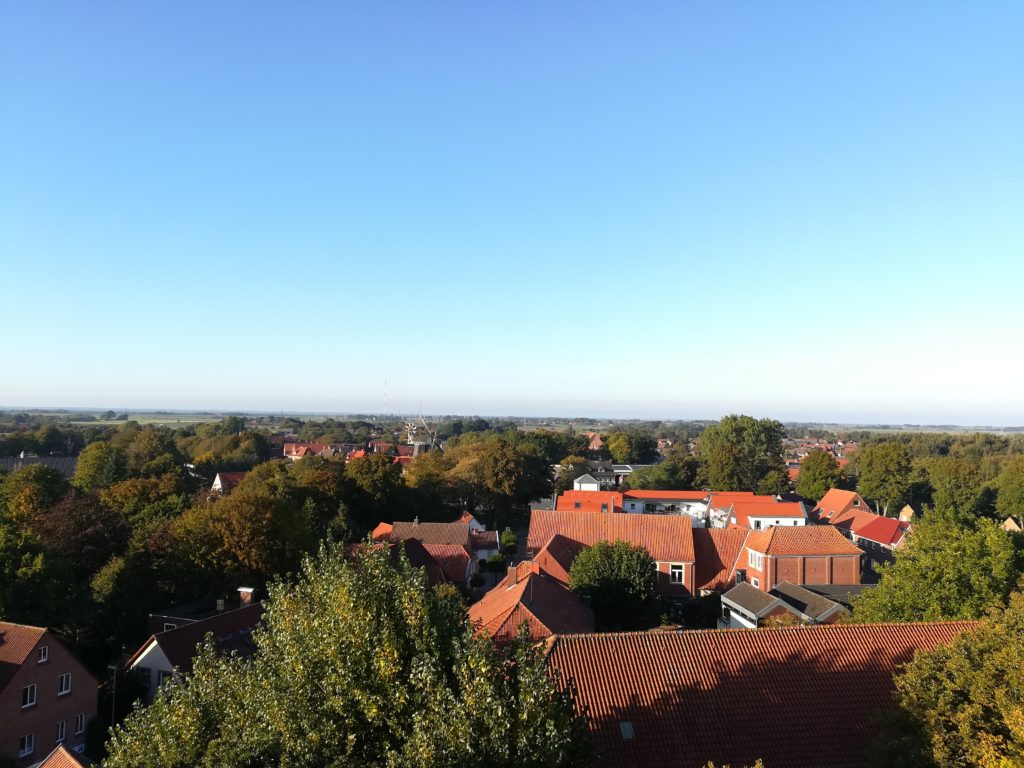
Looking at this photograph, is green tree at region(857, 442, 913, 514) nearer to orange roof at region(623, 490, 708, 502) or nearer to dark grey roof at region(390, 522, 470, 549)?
orange roof at region(623, 490, 708, 502)

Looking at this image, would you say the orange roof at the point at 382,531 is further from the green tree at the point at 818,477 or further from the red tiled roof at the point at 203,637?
the green tree at the point at 818,477

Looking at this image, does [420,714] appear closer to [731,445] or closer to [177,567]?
[177,567]

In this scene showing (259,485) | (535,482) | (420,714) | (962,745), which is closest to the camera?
(420,714)

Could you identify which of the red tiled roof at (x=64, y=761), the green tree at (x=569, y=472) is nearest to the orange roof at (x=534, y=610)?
the red tiled roof at (x=64, y=761)

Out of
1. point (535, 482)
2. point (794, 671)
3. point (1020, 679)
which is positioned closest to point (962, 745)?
point (1020, 679)

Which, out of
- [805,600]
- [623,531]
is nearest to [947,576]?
[805,600]

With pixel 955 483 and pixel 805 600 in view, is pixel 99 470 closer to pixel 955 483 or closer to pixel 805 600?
pixel 805 600

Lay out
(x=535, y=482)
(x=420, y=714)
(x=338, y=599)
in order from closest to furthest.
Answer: (x=420, y=714), (x=338, y=599), (x=535, y=482)
